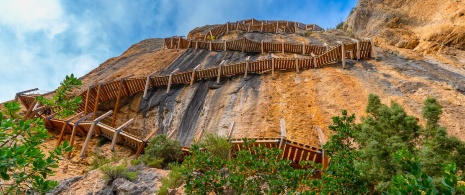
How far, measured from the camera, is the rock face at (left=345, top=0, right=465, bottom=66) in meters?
18.1

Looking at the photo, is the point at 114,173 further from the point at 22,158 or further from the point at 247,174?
the point at 22,158

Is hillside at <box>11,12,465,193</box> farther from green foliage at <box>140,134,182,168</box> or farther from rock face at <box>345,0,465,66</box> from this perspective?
green foliage at <box>140,134,182,168</box>

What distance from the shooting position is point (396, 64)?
1603cm

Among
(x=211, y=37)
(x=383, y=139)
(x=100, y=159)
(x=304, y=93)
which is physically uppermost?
(x=211, y=37)

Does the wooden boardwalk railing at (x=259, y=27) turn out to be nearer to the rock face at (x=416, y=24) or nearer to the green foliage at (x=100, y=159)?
the rock face at (x=416, y=24)

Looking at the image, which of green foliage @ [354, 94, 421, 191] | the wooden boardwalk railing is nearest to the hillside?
green foliage @ [354, 94, 421, 191]

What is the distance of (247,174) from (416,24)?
20214 mm

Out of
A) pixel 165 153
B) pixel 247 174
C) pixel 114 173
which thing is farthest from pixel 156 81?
pixel 247 174

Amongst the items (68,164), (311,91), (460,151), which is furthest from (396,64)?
(68,164)

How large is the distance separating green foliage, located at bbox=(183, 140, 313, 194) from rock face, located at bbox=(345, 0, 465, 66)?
46.1ft

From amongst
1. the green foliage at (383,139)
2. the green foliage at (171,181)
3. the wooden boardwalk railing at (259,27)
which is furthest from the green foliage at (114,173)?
the wooden boardwalk railing at (259,27)

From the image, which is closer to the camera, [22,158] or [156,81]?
[22,158]

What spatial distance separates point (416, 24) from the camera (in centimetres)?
2211

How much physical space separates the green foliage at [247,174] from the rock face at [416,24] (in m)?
14.1
